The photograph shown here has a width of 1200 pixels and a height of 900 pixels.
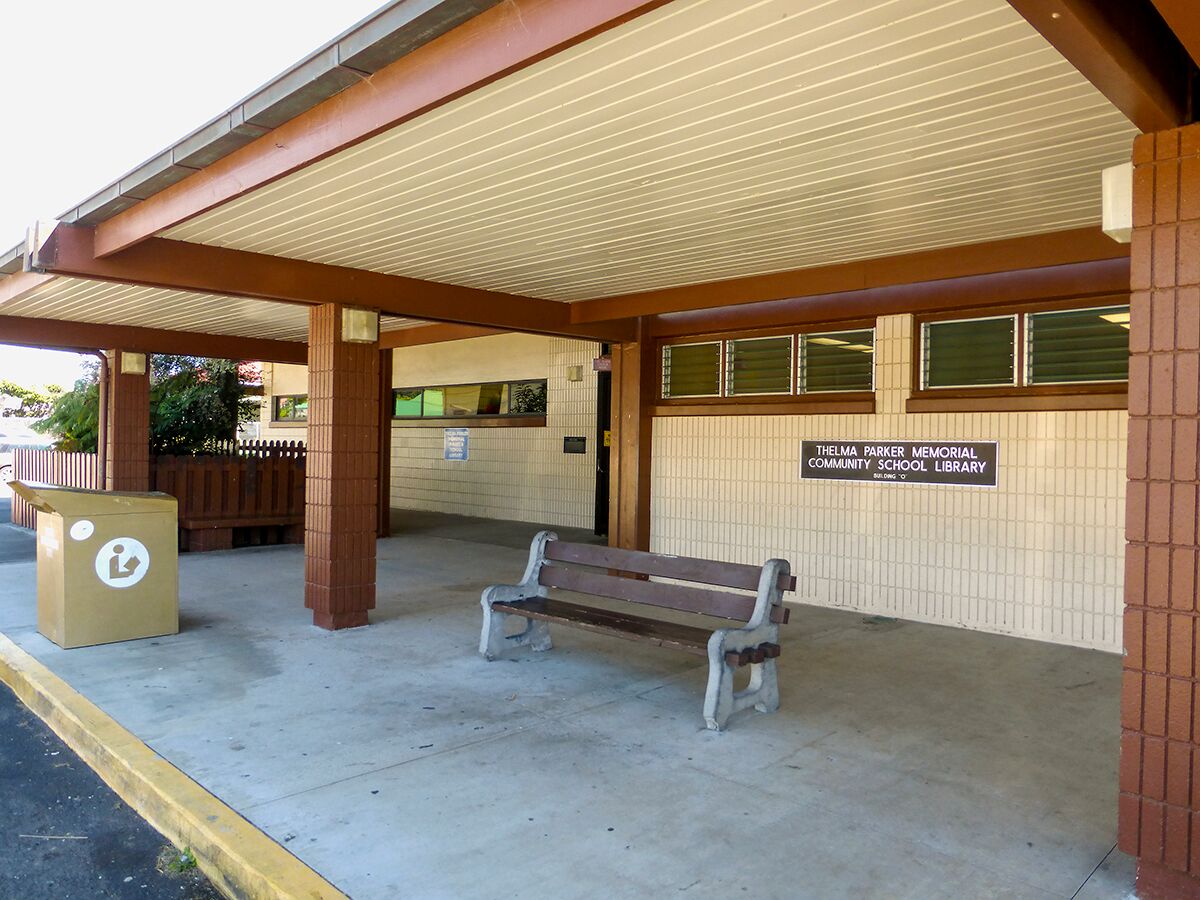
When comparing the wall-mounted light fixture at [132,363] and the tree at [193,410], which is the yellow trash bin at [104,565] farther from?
the tree at [193,410]

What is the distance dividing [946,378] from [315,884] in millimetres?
6418

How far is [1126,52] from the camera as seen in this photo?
273 centimetres

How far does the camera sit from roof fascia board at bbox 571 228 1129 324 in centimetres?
606

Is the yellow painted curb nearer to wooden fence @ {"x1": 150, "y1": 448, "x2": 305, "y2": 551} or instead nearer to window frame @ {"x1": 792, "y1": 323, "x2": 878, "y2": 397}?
window frame @ {"x1": 792, "y1": 323, "x2": 878, "y2": 397}

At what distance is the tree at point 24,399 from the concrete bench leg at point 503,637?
2596 cm

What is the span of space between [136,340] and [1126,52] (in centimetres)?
1180

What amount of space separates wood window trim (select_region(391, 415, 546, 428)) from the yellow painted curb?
9.80m

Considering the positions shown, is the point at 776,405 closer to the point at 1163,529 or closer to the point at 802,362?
the point at 802,362

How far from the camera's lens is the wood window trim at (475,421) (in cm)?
1478

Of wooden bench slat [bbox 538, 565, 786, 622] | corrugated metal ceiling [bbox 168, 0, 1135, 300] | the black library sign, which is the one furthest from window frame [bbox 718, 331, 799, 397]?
wooden bench slat [bbox 538, 565, 786, 622]

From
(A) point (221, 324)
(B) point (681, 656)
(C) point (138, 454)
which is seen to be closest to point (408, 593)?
(B) point (681, 656)

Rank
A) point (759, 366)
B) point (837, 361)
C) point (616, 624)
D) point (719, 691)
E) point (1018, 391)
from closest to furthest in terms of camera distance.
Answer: point (719, 691) < point (616, 624) < point (1018, 391) < point (837, 361) < point (759, 366)

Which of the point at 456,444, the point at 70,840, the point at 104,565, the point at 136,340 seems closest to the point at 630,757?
the point at 70,840

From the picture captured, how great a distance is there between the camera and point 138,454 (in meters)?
11.9
